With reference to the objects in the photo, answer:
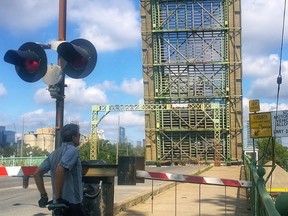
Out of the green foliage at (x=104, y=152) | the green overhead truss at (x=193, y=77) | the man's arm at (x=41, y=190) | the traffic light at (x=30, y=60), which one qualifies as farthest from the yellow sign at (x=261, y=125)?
the green overhead truss at (x=193, y=77)

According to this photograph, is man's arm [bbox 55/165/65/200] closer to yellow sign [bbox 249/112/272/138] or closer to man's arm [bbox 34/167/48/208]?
man's arm [bbox 34/167/48/208]

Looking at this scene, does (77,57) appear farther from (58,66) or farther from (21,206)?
(21,206)

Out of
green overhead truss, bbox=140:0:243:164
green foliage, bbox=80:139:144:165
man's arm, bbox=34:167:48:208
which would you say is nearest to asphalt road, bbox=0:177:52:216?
man's arm, bbox=34:167:48:208

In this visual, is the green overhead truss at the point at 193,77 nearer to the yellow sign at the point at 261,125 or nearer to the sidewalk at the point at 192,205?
the sidewalk at the point at 192,205

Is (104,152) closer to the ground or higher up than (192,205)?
higher up

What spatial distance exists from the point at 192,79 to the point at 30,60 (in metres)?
49.2

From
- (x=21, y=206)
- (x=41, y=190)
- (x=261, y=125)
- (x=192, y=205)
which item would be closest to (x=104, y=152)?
(x=21, y=206)

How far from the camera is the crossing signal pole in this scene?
6.41 m

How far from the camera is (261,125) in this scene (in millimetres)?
9961

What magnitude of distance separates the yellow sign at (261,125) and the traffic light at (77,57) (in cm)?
462

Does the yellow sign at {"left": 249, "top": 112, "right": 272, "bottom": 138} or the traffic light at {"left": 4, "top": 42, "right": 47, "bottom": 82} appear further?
the yellow sign at {"left": 249, "top": 112, "right": 272, "bottom": 138}

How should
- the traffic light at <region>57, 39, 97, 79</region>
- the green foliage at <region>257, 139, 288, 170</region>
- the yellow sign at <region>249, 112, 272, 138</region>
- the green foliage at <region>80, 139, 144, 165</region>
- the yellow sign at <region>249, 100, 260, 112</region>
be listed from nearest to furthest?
the traffic light at <region>57, 39, 97, 79</region> < the green foliage at <region>257, 139, 288, 170</region> < the yellow sign at <region>249, 112, 272, 138</region> < the yellow sign at <region>249, 100, 260, 112</region> < the green foliage at <region>80, 139, 144, 165</region>

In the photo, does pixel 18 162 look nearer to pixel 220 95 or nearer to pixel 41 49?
pixel 220 95

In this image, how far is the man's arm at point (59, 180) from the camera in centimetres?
483
